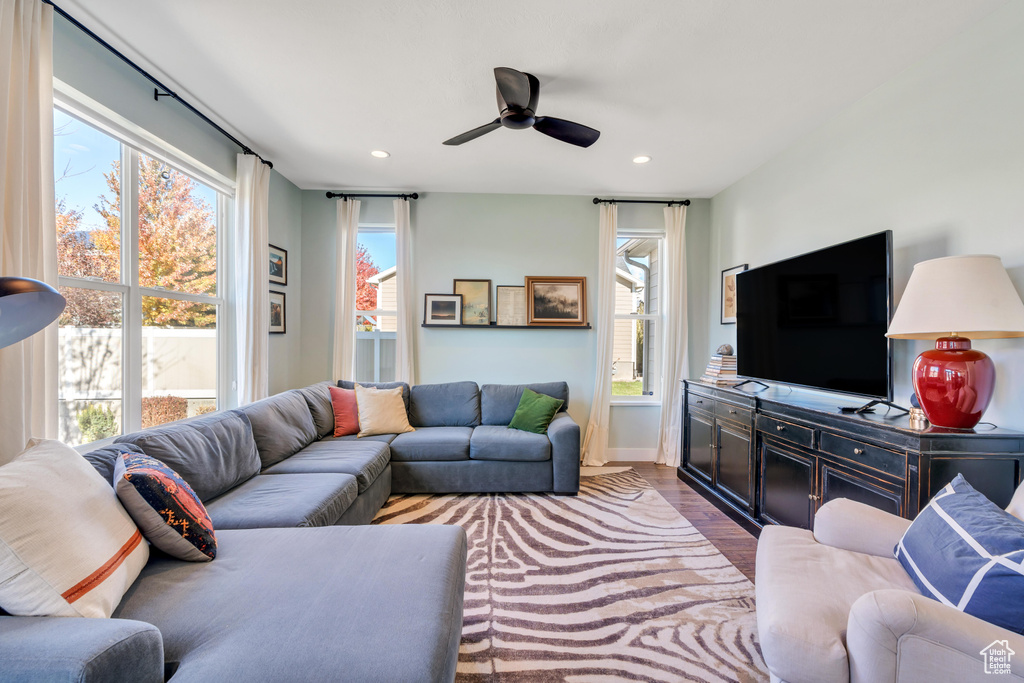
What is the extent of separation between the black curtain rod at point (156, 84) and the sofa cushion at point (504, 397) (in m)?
2.66

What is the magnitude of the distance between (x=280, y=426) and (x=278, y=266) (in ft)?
5.60

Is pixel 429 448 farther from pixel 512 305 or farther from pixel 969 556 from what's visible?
pixel 969 556

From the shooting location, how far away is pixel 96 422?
217 centimetres

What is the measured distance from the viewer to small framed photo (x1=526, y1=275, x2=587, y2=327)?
428cm

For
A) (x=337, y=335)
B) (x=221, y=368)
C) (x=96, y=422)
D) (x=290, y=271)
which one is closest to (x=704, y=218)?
(x=337, y=335)

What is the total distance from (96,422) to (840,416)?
3.77 metres

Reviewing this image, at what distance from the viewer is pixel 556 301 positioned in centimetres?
429

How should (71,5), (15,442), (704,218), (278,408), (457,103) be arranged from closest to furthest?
(15,442)
(71,5)
(457,103)
(278,408)
(704,218)

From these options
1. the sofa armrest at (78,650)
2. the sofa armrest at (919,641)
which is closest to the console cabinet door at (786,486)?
the sofa armrest at (919,641)

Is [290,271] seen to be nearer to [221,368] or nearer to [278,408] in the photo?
[221,368]

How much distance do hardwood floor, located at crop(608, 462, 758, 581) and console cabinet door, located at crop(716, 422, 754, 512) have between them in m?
0.18

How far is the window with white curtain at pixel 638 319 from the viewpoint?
451cm

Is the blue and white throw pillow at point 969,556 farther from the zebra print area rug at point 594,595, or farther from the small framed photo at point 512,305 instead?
the small framed photo at point 512,305

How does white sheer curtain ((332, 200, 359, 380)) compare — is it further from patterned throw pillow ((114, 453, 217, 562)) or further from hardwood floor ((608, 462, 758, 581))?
hardwood floor ((608, 462, 758, 581))
